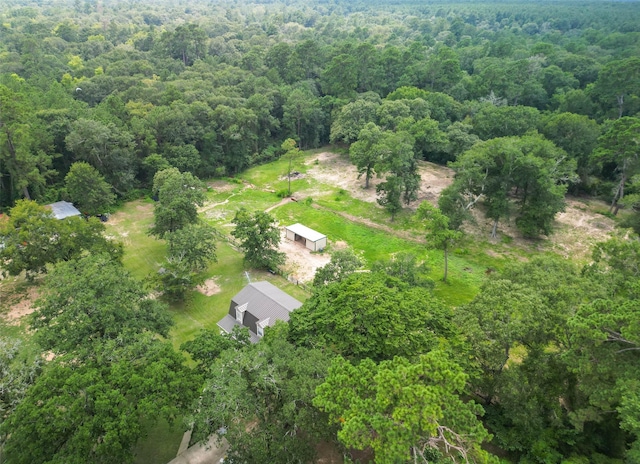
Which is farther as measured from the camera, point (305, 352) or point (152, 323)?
point (152, 323)

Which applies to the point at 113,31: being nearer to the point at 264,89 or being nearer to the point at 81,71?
the point at 81,71

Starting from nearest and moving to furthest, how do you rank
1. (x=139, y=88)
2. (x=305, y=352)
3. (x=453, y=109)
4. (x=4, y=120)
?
→ (x=305, y=352) → (x=4, y=120) → (x=139, y=88) → (x=453, y=109)

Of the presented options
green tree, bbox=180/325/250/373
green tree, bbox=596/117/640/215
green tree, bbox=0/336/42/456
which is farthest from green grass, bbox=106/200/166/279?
green tree, bbox=596/117/640/215

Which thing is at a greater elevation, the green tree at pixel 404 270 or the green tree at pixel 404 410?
the green tree at pixel 404 410

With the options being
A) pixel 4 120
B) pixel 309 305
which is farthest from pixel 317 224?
pixel 4 120

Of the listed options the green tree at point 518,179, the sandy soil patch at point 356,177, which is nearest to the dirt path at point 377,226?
the sandy soil patch at point 356,177

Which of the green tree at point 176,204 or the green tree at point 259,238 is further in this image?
the green tree at point 176,204

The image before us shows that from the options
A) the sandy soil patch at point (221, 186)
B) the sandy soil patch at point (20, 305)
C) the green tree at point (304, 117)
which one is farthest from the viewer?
the green tree at point (304, 117)

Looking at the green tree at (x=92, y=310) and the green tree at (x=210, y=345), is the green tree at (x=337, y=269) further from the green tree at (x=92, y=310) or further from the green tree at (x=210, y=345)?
the green tree at (x=92, y=310)
